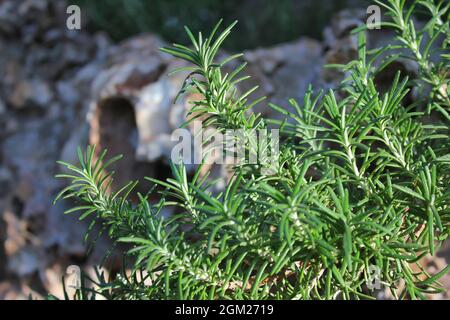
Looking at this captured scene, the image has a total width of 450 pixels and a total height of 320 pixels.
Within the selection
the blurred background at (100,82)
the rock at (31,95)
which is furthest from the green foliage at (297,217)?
the rock at (31,95)

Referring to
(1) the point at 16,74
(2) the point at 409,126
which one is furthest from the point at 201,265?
(1) the point at 16,74

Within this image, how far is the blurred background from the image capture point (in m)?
A: 2.71

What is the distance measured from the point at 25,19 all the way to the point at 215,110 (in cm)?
300

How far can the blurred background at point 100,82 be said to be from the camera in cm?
271

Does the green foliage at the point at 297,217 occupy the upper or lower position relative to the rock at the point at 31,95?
lower

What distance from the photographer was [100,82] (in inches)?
116

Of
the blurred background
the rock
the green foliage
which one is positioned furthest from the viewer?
the rock

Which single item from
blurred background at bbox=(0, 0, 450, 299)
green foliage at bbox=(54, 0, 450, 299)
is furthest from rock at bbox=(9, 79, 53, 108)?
green foliage at bbox=(54, 0, 450, 299)

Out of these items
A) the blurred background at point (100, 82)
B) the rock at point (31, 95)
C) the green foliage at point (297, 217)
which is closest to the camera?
the green foliage at point (297, 217)

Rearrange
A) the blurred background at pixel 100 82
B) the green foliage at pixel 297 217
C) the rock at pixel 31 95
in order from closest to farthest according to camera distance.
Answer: the green foliage at pixel 297 217, the blurred background at pixel 100 82, the rock at pixel 31 95

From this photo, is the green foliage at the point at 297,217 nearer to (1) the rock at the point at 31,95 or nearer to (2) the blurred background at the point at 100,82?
(2) the blurred background at the point at 100,82

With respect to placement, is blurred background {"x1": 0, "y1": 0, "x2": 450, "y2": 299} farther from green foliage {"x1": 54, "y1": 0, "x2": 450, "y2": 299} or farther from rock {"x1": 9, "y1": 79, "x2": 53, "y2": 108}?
green foliage {"x1": 54, "y1": 0, "x2": 450, "y2": 299}

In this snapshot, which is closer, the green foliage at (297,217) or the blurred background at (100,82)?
the green foliage at (297,217)
